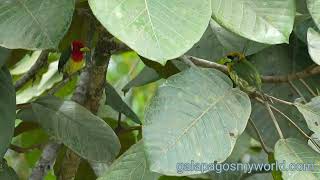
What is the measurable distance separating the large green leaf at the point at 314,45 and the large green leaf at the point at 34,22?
340 mm

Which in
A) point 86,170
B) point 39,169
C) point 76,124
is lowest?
point 86,170

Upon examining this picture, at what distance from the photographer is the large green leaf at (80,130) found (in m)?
0.95

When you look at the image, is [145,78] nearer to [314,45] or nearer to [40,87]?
[40,87]

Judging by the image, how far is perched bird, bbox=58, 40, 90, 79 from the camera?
1.18m

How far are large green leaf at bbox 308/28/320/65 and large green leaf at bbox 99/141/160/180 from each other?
0.28 m

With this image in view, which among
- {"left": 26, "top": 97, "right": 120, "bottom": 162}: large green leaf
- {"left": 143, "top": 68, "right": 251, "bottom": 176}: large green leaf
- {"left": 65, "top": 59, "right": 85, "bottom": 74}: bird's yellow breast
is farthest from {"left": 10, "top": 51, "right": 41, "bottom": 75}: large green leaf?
{"left": 143, "top": 68, "right": 251, "bottom": 176}: large green leaf

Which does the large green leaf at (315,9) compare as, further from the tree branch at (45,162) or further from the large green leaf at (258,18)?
the tree branch at (45,162)

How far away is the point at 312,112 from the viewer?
32.5 inches

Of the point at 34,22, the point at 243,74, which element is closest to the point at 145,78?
the point at 243,74

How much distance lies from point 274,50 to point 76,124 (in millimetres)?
419

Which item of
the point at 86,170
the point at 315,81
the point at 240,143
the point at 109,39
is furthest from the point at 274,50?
the point at 86,170

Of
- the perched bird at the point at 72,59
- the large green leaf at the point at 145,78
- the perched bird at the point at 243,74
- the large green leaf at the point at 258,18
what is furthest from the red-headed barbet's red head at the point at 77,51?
the large green leaf at the point at 258,18

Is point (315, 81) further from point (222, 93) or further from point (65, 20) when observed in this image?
point (65, 20)

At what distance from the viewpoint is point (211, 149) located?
0.70 metres
